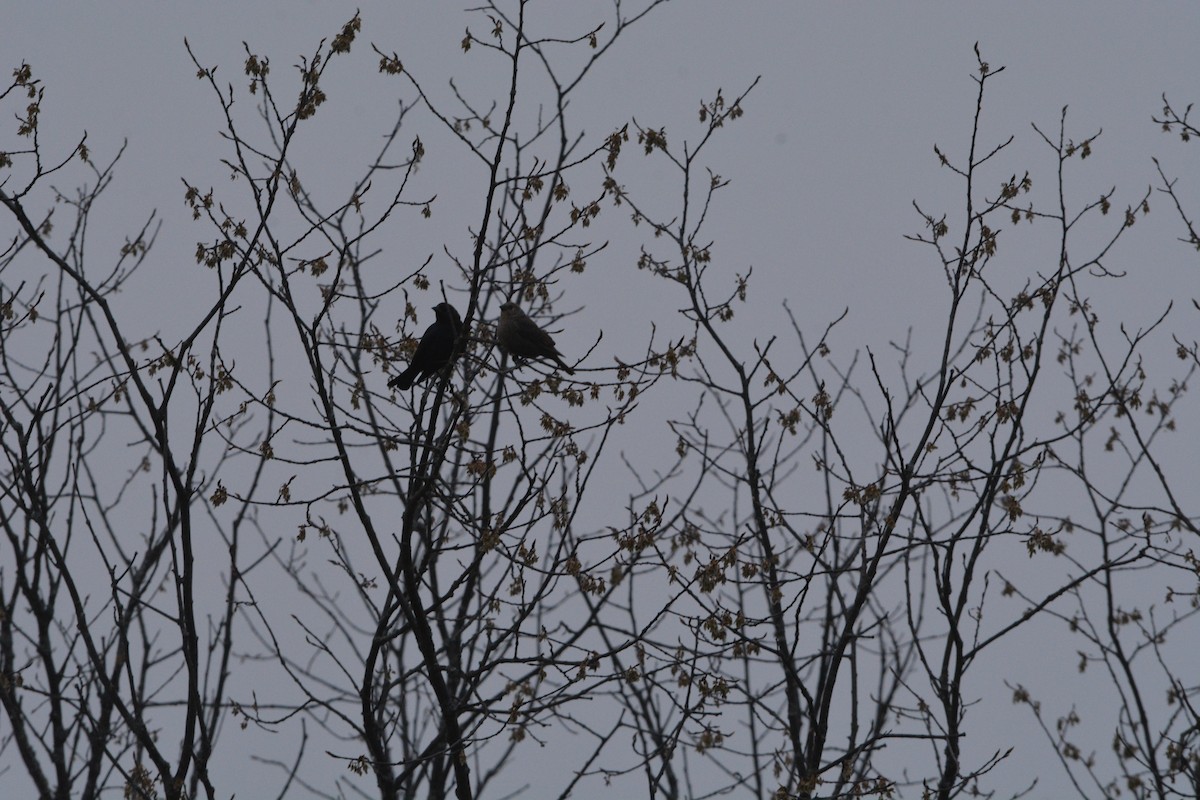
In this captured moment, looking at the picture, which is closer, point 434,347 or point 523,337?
point 434,347

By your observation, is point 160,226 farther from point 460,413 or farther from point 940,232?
point 940,232

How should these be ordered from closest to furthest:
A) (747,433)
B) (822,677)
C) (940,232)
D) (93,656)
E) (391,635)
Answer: (93,656)
(391,635)
(822,677)
(940,232)
(747,433)

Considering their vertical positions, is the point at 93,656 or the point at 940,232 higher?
the point at 940,232

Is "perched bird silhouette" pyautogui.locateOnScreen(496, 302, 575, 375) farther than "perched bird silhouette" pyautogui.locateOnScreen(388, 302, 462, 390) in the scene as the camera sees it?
Yes

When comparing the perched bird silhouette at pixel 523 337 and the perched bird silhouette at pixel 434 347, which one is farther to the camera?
the perched bird silhouette at pixel 523 337

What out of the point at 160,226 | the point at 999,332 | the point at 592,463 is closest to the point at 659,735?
the point at 592,463

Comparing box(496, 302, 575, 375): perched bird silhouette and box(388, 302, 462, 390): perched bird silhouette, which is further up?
box(496, 302, 575, 375): perched bird silhouette

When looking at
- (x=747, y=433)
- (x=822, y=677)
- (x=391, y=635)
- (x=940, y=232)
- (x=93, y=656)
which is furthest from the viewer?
(x=747, y=433)

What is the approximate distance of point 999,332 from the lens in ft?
18.1

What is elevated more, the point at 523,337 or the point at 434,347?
the point at 523,337

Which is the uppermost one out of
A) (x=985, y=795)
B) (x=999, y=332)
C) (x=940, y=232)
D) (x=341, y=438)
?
(x=940, y=232)

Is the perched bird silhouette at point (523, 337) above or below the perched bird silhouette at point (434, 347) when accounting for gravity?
above

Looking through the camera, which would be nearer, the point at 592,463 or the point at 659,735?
the point at 592,463

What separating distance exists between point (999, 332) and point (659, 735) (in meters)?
2.63
